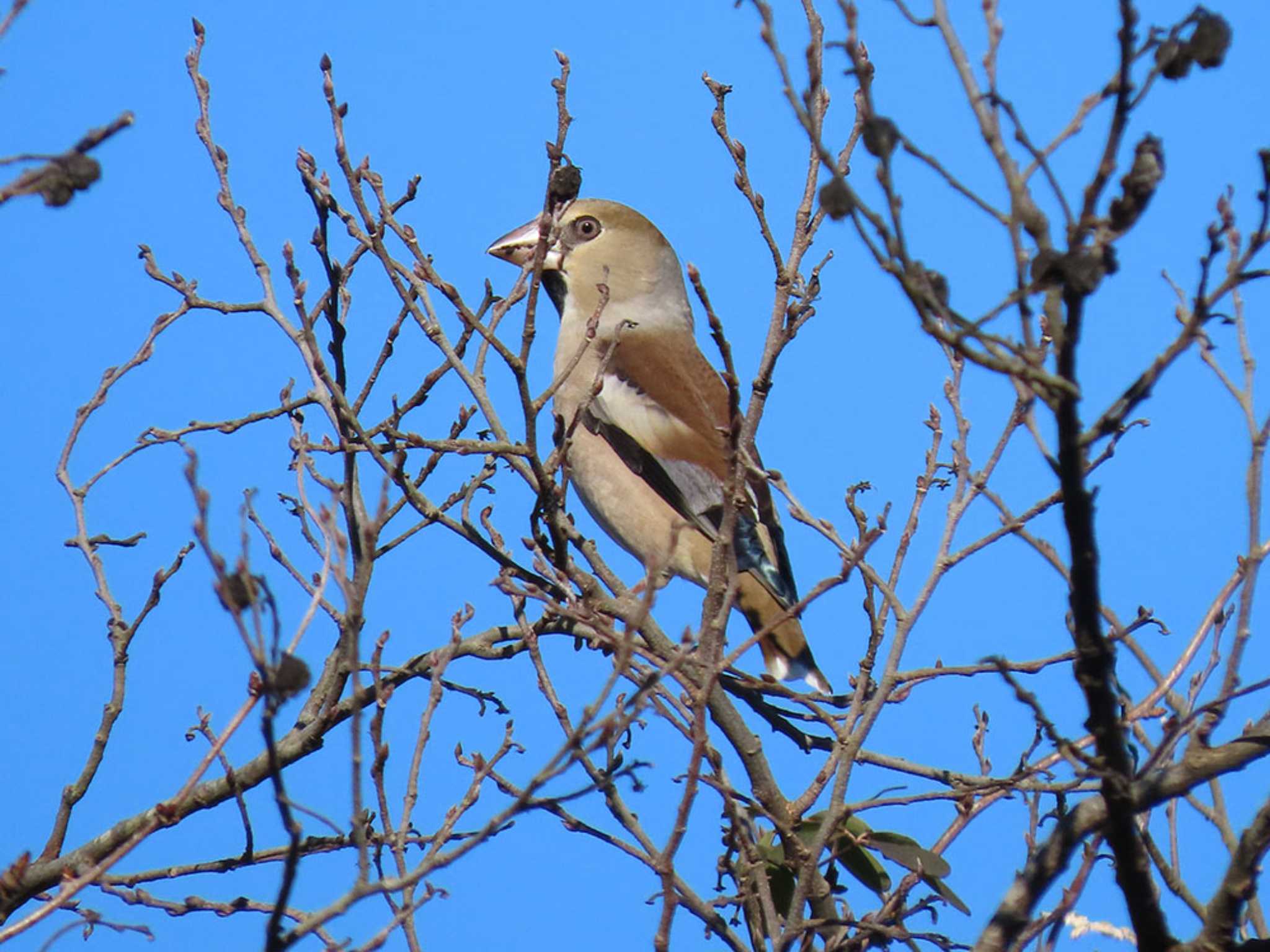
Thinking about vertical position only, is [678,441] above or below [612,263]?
below

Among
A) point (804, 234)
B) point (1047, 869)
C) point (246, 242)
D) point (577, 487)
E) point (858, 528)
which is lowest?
point (1047, 869)

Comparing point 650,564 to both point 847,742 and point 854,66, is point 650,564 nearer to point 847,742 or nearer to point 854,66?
point 854,66

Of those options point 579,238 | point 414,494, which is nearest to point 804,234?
point 414,494

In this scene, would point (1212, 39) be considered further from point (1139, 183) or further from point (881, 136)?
point (881, 136)

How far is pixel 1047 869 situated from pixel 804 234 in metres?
1.55

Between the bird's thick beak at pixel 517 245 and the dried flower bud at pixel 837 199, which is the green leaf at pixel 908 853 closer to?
the dried flower bud at pixel 837 199

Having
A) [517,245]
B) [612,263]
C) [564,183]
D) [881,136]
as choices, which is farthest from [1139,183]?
[612,263]

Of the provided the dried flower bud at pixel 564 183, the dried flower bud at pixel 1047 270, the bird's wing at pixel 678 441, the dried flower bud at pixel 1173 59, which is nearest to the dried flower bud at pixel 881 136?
the dried flower bud at pixel 1047 270

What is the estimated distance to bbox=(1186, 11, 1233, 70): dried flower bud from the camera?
1.81 meters

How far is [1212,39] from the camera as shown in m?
1.81

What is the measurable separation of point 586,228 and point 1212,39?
465 cm

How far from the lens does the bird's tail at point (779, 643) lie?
5.27m

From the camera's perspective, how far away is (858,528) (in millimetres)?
3377

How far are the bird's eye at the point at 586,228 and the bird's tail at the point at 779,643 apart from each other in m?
1.77
